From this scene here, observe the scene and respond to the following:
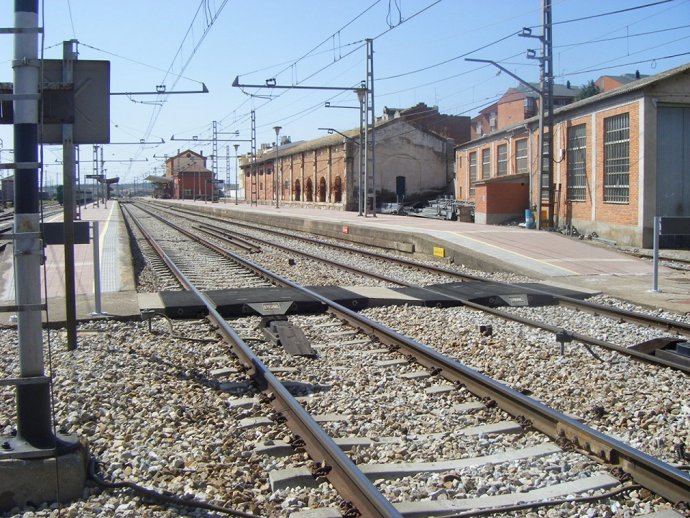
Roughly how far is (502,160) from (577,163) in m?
10.7

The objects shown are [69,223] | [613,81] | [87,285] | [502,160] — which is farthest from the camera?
[613,81]

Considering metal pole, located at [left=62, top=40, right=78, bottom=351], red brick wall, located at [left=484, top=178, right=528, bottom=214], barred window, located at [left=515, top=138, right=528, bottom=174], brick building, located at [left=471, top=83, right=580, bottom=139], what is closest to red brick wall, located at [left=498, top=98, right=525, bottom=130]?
brick building, located at [left=471, top=83, right=580, bottom=139]

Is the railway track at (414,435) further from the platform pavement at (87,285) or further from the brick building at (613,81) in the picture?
the brick building at (613,81)

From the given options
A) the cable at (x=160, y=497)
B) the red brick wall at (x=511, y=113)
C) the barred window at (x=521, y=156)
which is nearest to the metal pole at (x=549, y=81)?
the barred window at (x=521, y=156)

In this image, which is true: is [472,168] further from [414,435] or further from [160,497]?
[160,497]

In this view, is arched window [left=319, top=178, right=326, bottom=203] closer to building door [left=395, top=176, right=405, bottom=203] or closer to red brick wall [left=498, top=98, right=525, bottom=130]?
building door [left=395, top=176, right=405, bottom=203]

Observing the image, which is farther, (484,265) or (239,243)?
(239,243)

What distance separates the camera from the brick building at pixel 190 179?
412ft

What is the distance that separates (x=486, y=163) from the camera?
42.3 meters

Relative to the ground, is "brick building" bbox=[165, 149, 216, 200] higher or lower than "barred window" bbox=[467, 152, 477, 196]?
higher

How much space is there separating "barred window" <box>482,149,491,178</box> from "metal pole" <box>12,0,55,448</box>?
38779 millimetres

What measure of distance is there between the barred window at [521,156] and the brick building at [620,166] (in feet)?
9.77

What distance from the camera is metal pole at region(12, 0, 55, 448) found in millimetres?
4301

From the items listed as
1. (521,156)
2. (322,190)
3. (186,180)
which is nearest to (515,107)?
(322,190)
